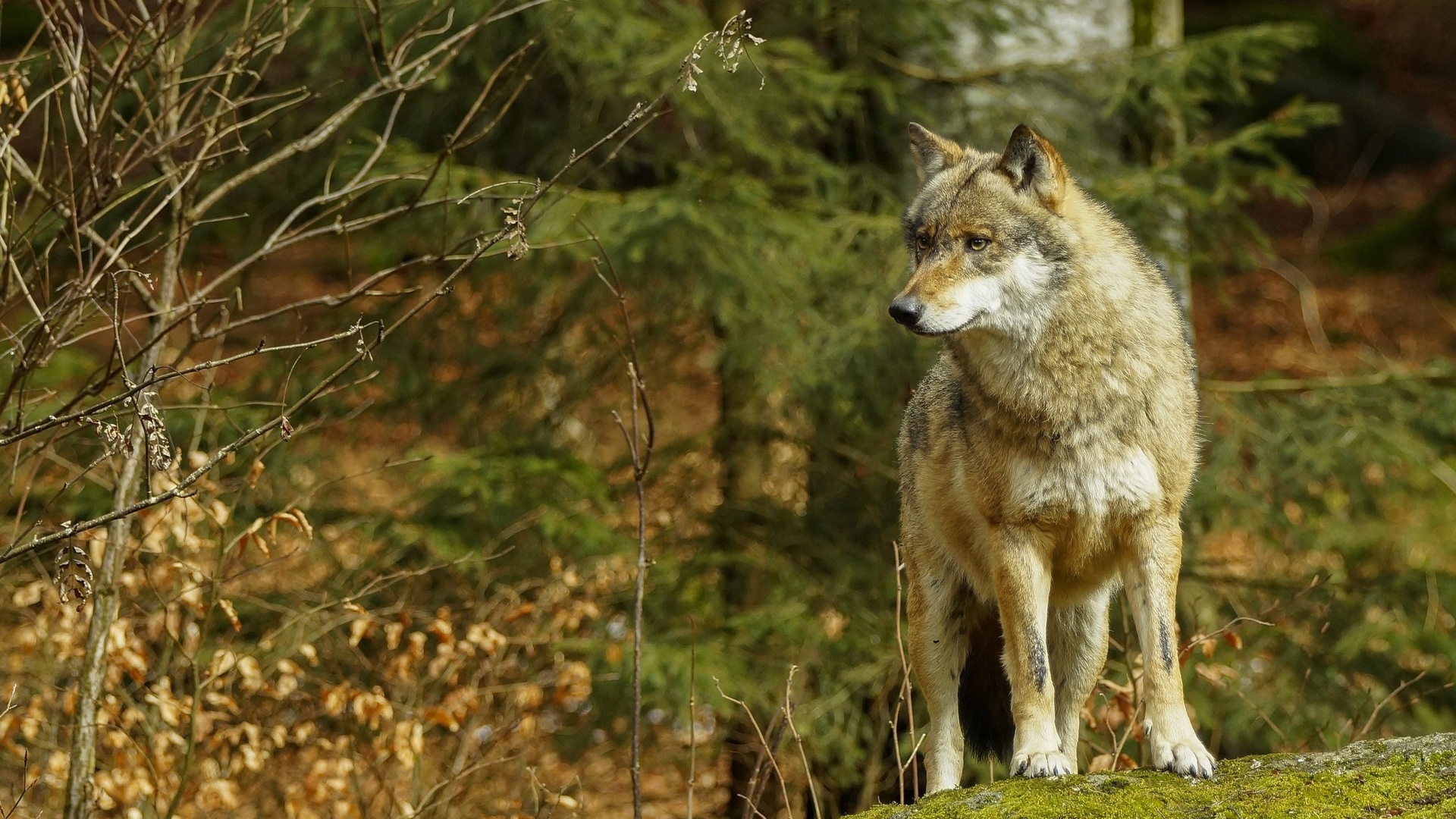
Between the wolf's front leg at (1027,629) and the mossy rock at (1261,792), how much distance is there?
1.54 ft

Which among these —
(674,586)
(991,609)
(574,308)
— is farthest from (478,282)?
(991,609)

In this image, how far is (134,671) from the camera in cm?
548

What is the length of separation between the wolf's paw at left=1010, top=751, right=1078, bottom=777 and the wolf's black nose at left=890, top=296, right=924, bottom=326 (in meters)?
1.39

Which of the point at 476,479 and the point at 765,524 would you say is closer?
the point at 476,479

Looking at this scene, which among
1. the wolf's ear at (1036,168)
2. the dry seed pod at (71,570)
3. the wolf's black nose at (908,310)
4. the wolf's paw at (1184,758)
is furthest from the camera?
the wolf's ear at (1036,168)

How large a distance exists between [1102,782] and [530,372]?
605cm

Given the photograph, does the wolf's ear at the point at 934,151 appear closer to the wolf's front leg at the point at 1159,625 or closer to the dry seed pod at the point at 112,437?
the wolf's front leg at the point at 1159,625

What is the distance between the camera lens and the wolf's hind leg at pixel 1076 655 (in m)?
4.66

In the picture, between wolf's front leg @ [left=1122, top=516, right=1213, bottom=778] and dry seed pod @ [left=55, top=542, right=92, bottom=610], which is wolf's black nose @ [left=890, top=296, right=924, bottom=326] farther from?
dry seed pod @ [left=55, top=542, right=92, bottom=610]

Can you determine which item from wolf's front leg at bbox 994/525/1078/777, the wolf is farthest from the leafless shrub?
wolf's front leg at bbox 994/525/1078/777

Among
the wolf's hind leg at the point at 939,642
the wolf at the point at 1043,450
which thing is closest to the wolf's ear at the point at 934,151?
the wolf at the point at 1043,450

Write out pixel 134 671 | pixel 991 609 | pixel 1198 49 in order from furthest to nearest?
pixel 1198 49, pixel 134 671, pixel 991 609

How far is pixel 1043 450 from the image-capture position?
431 cm

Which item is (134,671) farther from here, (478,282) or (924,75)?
(924,75)
